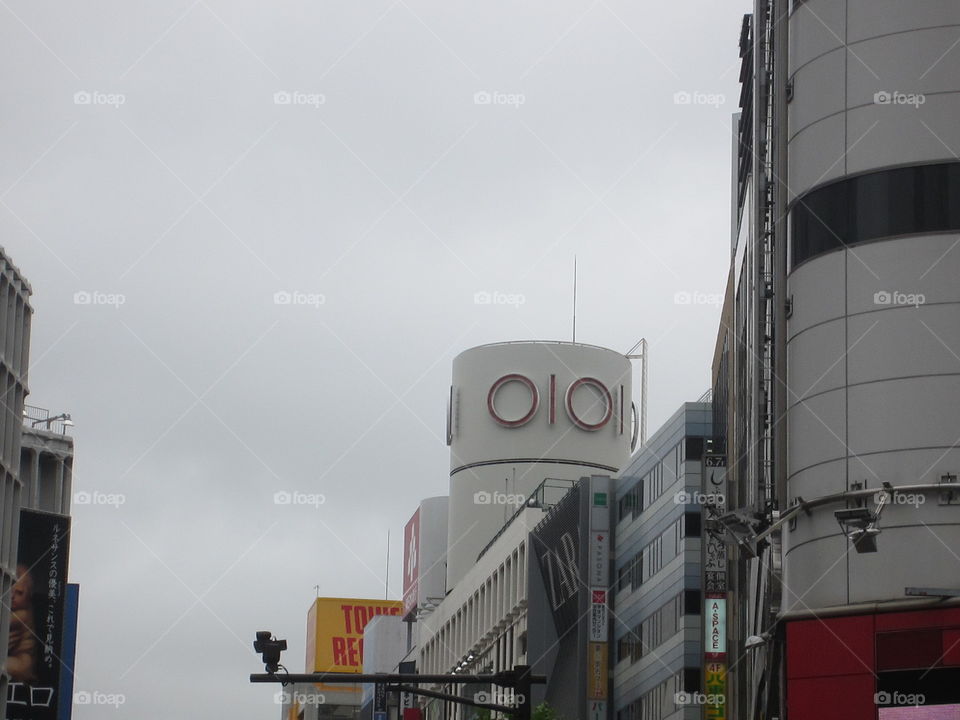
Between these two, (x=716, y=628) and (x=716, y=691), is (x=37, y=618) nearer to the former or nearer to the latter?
(x=716, y=628)

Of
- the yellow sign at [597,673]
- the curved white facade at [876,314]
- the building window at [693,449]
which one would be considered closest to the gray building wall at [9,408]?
the yellow sign at [597,673]

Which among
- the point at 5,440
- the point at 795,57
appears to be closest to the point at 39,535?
the point at 5,440

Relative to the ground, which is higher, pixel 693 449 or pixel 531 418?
pixel 531 418

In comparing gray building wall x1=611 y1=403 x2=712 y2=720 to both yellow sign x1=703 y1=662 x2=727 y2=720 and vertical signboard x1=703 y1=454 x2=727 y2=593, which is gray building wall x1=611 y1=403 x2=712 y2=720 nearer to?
vertical signboard x1=703 y1=454 x2=727 y2=593

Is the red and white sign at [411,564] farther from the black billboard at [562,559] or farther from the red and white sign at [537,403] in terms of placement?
the black billboard at [562,559]

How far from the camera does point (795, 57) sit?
2119 inches

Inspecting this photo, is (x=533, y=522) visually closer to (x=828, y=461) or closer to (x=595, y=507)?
(x=595, y=507)

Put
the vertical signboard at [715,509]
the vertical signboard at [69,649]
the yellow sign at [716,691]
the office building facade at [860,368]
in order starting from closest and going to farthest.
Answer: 1. the office building facade at [860,368]
2. the yellow sign at [716,691]
3. the vertical signboard at [715,509]
4. the vertical signboard at [69,649]

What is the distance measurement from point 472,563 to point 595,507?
141 ft

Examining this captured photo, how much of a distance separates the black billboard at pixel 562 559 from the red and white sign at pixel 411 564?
54.7 meters

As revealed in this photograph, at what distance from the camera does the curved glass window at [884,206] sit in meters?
48.9

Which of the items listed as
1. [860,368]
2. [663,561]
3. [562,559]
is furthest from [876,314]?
[562,559]

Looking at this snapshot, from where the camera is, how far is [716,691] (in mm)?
73438

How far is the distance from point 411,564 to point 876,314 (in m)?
116
